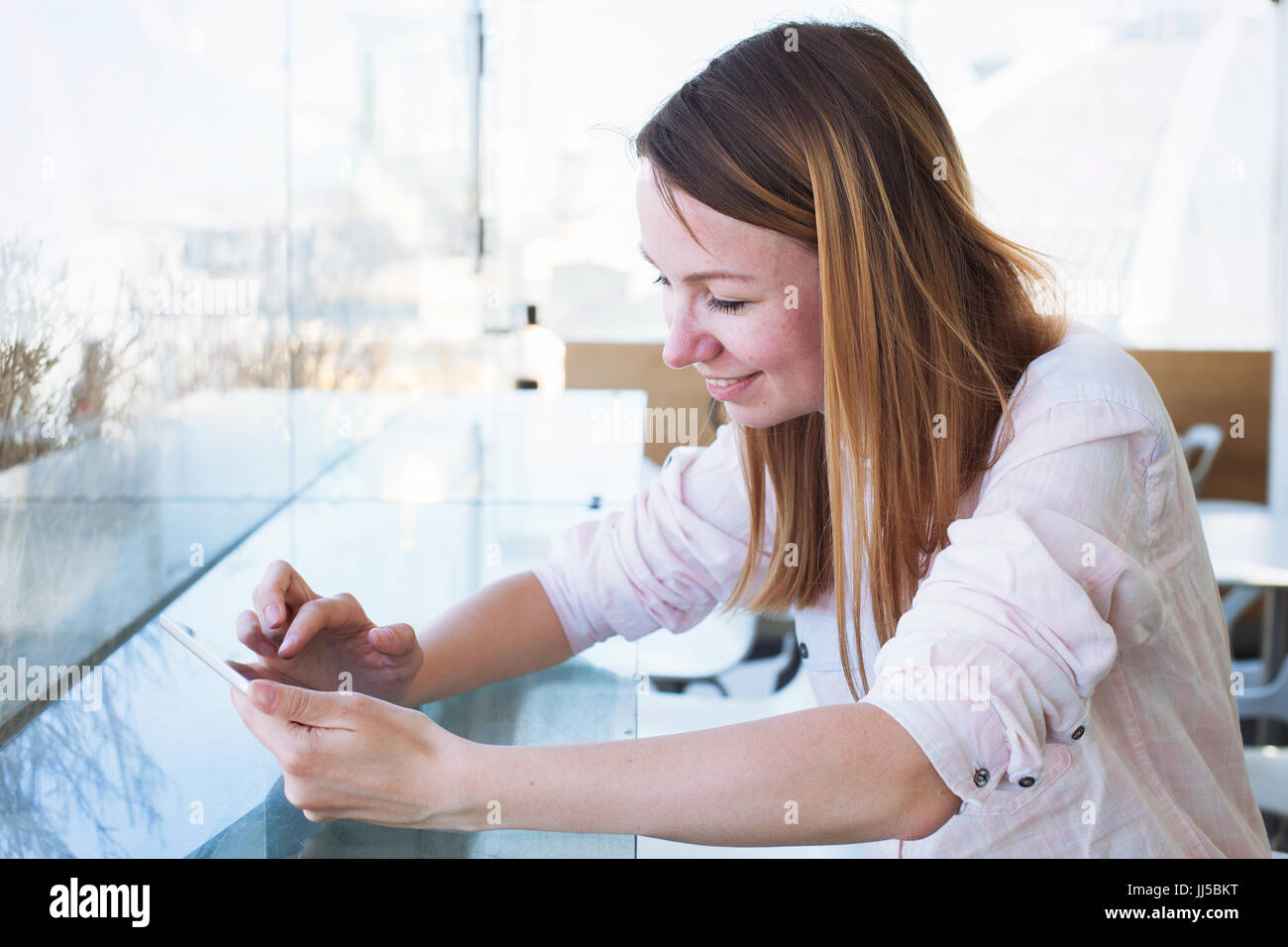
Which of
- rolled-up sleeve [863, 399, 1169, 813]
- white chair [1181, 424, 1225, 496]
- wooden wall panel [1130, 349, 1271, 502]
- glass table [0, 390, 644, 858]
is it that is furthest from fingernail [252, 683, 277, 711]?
wooden wall panel [1130, 349, 1271, 502]

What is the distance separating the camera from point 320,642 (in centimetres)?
87

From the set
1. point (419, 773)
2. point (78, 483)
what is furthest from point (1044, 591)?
point (78, 483)

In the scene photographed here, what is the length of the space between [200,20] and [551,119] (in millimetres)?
3010

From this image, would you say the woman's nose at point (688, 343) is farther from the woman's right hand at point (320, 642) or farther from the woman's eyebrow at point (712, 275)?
the woman's right hand at point (320, 642)

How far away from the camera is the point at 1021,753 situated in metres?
0.64

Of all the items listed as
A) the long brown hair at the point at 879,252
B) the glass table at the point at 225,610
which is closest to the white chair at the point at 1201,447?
the glass table at the point at 225,610

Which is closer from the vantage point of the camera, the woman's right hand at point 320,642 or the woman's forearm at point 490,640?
the woman's right hand at point 320,642

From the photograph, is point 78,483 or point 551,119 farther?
point 551,119

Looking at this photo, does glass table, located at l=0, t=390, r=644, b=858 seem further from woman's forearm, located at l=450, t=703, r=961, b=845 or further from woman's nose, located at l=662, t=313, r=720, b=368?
woman's nose, located at l=662, t=313, r=720, b=368

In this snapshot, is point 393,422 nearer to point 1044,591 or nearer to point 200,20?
point 200,20

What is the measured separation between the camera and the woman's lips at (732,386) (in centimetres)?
89

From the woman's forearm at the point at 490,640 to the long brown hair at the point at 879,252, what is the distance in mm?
278

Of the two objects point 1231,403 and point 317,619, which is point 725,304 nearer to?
point 317,619

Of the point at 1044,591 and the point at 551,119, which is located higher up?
the point at 551,119
